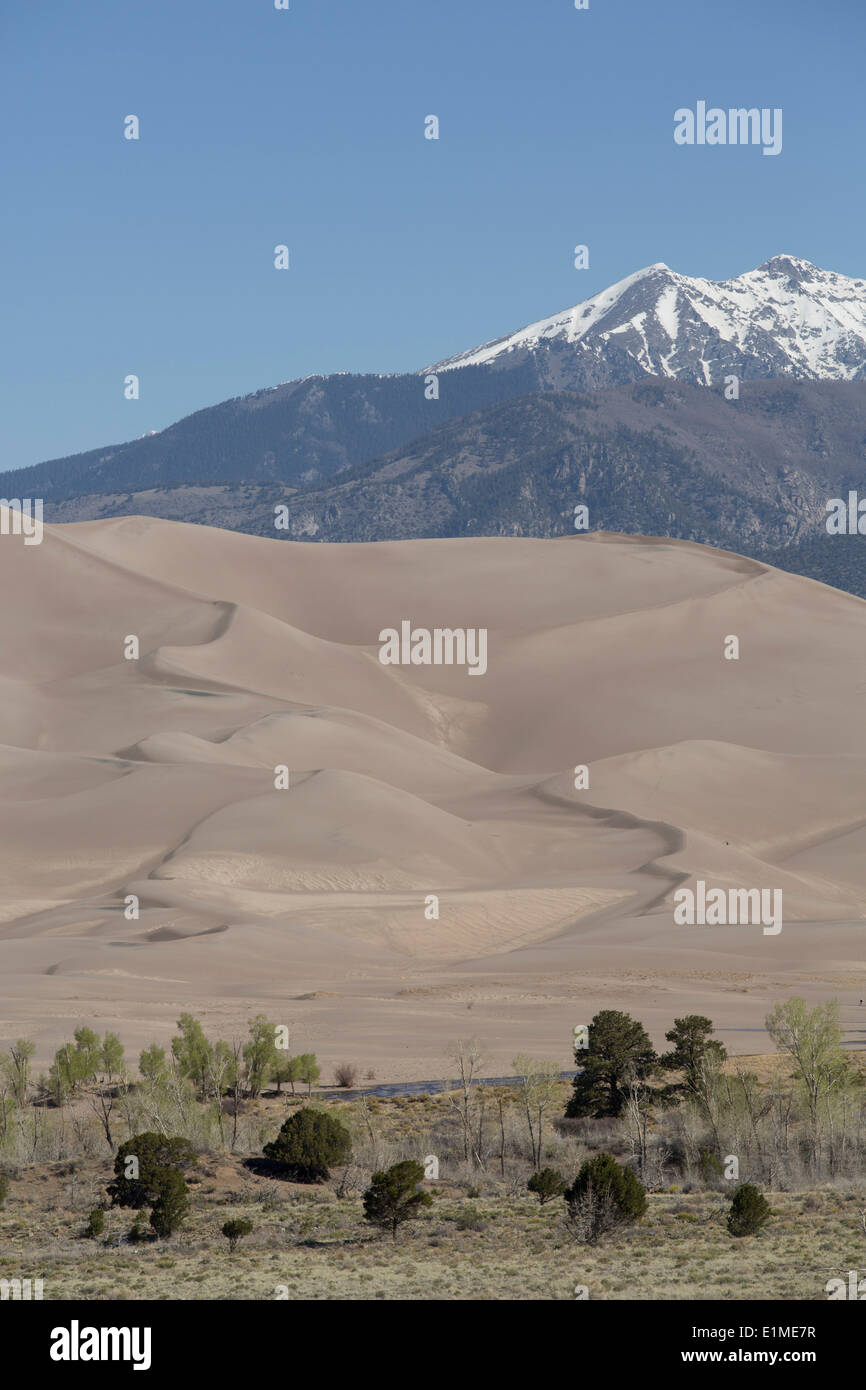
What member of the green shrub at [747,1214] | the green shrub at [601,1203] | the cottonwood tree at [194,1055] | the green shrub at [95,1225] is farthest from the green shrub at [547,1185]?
the cottonwood tree at [194,1055]

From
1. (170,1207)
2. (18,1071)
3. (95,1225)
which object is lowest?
(95,1225)

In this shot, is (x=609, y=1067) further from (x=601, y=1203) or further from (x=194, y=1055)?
(x=601, y=1203)

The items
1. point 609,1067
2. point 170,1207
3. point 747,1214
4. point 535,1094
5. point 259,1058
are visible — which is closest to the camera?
point 747,1214

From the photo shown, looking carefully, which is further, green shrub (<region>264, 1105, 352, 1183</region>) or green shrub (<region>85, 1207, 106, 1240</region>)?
green shrub (<region>264, 1105, 352, 1183</region>)

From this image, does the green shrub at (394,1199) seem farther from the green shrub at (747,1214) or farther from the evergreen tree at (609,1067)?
the evergreen tree at (609,1067)

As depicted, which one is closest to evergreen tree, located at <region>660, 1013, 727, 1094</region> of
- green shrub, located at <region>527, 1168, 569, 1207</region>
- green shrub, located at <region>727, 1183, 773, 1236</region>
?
green shrub, located at <region>527, 1168, 569, 1207</region>

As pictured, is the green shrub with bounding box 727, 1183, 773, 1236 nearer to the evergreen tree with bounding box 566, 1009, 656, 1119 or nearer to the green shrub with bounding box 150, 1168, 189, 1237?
the green shrub with bounding box 150, 1168, 189, 1237

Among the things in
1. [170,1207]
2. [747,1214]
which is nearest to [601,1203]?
[747,1214]

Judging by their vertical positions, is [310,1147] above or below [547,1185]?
above

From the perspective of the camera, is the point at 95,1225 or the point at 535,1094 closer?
the point at 95,1225
